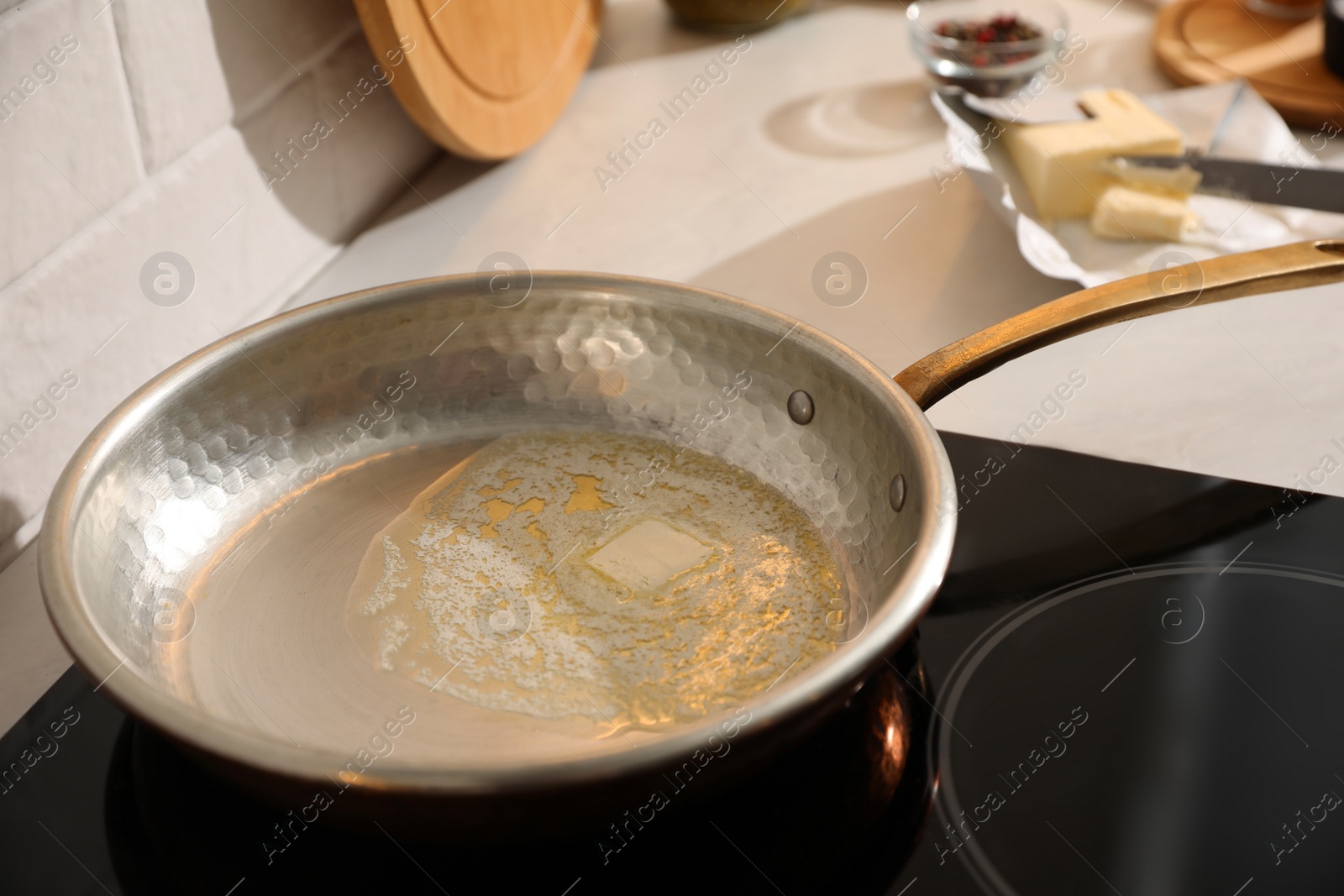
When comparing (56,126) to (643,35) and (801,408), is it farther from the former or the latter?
(643,35)

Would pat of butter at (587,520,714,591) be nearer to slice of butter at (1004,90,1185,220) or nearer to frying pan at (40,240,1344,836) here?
frying pan at (40,240,1344,836)

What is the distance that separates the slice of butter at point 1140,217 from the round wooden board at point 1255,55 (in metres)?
0.25

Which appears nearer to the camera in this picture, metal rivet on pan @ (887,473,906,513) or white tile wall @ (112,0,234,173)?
metal rivet on pan @ (887,473,906,513)

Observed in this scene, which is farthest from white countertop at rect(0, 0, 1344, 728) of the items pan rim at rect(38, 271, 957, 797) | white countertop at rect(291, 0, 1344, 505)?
pan rim at rect(38, 271, 957, 797)

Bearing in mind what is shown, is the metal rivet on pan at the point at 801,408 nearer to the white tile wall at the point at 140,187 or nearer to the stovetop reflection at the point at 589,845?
the stovetop reflection at the point at 589,845

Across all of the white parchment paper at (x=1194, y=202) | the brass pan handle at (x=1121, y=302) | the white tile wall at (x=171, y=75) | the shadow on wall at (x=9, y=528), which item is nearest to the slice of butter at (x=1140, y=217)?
the white parchment paper at (x=1194, y=202)

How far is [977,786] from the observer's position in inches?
14.9

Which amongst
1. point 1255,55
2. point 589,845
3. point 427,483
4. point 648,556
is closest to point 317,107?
point 427,483

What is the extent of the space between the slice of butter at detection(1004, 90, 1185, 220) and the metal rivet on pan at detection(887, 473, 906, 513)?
39 centimetres

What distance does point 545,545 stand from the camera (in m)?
0.48

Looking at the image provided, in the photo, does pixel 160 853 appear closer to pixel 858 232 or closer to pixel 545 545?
pixel 545 545

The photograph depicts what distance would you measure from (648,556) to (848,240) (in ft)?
1.23

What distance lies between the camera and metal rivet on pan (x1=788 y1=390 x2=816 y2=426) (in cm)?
50

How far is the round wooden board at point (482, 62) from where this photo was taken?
68 centimetres
